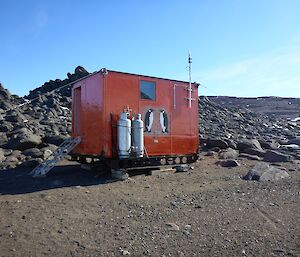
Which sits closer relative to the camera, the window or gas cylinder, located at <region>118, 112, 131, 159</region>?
gas cylinder, located at <region>118, 112, 131, 159</region>

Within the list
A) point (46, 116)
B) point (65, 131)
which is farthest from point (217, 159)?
point (46, 116)

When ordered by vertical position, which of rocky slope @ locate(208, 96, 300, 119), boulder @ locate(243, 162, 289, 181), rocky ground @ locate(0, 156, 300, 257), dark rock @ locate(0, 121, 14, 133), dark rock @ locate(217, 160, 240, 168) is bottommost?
rocky ground @ locate(0, 156, 300, 257)

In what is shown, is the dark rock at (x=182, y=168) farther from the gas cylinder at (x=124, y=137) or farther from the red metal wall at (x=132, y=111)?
the gas cylinder at (x=124, y=137)

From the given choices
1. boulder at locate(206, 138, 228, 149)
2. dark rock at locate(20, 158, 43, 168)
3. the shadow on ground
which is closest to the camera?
the shadow on ground

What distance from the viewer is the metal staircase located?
10.7m

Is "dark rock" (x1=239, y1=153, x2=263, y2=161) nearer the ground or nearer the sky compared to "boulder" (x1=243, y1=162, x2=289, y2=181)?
nearer the sky

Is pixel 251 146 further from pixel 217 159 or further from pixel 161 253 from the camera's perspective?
pixel 161 253

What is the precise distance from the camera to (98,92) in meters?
11.2

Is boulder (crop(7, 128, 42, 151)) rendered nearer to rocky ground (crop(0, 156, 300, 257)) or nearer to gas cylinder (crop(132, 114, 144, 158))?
rocky ground (crop(0, 156, 300, 257))

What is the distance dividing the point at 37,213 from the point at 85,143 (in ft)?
17.1

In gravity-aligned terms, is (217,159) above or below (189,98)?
below

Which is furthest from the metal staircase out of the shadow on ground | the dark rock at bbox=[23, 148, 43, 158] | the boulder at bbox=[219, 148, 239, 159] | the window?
the boulder at bbox=[219, 148, 239, 159]

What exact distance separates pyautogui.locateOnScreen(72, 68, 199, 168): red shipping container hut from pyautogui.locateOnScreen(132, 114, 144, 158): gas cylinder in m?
0.21

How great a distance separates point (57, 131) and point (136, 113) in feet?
31.2
